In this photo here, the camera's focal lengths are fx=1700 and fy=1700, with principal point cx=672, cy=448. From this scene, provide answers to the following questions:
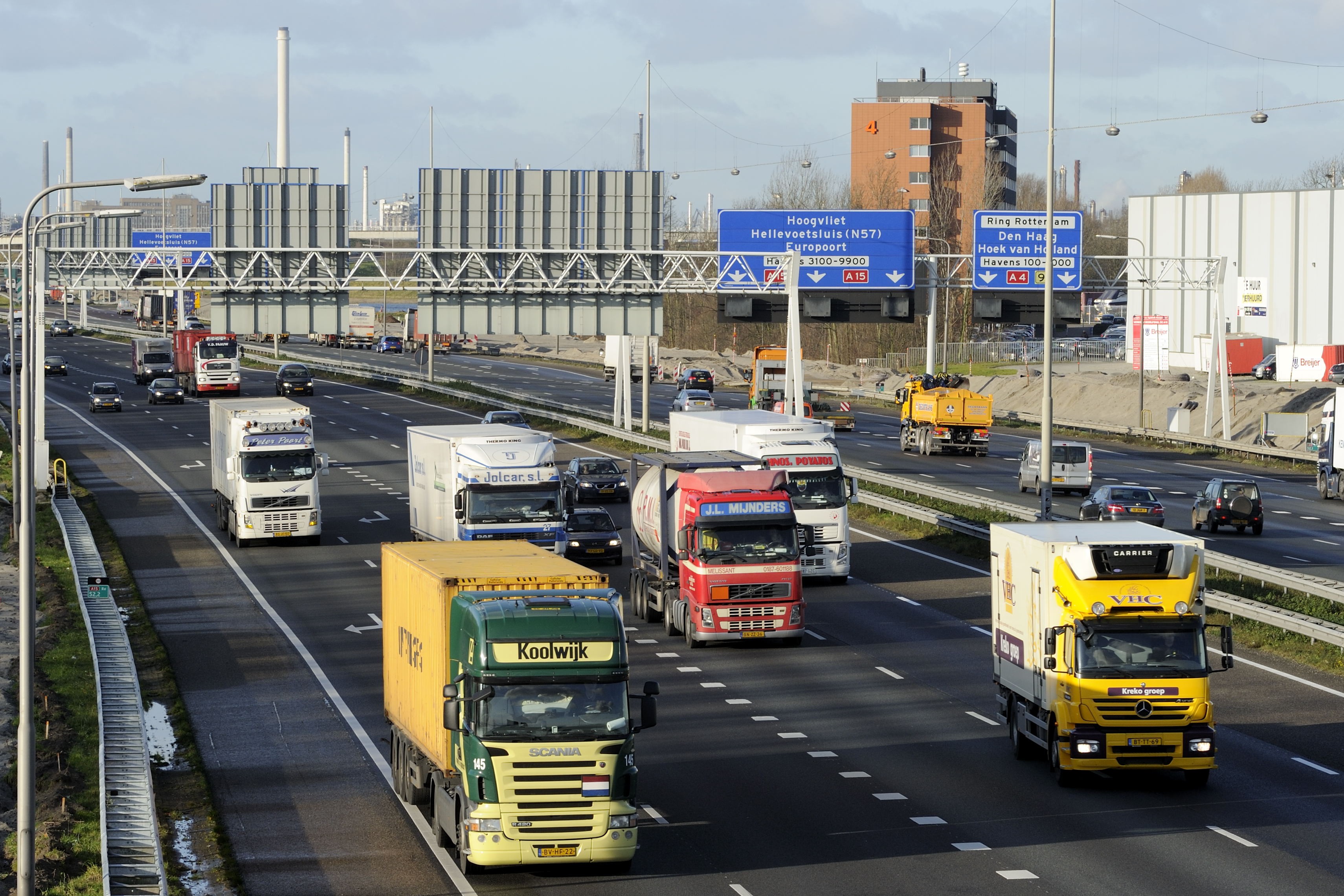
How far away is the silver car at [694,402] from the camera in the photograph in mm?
81600

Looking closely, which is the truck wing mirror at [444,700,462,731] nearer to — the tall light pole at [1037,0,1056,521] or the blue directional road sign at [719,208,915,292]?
the tall light pole at [1037,0,1056,521]

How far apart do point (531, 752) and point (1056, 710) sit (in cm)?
804

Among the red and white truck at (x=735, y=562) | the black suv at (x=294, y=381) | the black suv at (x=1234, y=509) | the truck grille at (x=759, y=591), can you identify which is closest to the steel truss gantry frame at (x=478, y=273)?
the black suv at (x=1234, y=509)

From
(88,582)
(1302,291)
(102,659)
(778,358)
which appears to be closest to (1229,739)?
(102,659)

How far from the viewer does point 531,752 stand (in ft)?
56.4

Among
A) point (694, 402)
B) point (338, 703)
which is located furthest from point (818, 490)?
point (694, 402)

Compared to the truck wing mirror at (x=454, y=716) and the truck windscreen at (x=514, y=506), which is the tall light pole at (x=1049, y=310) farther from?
the truck wing mirror at (x=454, y=716)

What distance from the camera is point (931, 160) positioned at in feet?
509

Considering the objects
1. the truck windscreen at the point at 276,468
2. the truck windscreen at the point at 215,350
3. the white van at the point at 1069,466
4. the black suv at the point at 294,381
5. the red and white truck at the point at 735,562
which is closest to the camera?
the red and white truck at the point at 735,562

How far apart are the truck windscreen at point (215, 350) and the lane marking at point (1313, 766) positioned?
7509 centimetres

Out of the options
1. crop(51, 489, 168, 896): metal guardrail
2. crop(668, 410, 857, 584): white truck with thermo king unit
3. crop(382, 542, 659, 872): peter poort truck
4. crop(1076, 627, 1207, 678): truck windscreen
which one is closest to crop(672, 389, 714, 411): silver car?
crop(668, 410, 857, 584): white truck with thermo king unit

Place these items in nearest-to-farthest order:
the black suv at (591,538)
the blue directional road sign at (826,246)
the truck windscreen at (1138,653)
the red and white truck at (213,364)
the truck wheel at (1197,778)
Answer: the truck windscreen at (1138,653), the truck wheel at (1197,778), the black suv at (591,538), the blue directional road sign at (826,246), the red and white truck at (213,364)

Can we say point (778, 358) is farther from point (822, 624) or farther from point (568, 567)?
point (568, 567)

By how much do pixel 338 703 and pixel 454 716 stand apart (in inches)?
409
